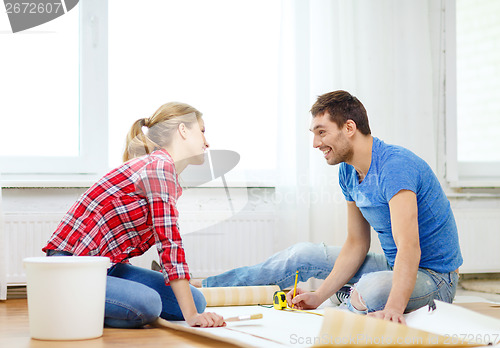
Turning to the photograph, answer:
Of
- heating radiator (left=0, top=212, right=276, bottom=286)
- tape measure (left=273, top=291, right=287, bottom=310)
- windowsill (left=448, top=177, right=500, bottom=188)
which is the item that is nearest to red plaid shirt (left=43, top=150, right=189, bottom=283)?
tape measure (left=273, top=291, right=287, bottom=310)

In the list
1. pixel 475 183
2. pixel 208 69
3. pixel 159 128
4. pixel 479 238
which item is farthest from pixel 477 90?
pixel 159 128

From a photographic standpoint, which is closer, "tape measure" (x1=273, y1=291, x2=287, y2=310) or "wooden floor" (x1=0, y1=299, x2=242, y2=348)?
"wooden floor" (x1=0, y1=299, x2=242, y2=348)

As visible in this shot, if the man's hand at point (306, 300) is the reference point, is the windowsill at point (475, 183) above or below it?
above

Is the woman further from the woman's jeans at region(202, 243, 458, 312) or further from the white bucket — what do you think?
the woman's jeans at region(202, 243, 458, 312)

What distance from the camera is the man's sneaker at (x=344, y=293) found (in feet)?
7.06

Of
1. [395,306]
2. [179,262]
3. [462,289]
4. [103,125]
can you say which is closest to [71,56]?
[103,125]

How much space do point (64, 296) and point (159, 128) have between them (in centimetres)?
64

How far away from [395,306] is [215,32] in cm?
183

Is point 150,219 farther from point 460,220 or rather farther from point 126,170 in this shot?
point 460,220

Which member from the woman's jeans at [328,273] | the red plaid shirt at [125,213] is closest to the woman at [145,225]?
the red plaid shirt at [125,213]

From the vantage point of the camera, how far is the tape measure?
212 cm

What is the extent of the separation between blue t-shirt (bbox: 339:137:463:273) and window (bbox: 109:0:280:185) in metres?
1.12

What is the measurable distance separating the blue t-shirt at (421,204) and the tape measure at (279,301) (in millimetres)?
433

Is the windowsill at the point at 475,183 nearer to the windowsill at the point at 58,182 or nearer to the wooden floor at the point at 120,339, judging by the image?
the windowsill at the point at 58,182
